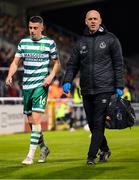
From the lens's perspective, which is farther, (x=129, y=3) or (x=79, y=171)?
Result: (x=129, y=3)

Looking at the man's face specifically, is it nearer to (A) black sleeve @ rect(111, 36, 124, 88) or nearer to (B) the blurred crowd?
(A) black sleeve @ rect(111, 36, 124, 88)

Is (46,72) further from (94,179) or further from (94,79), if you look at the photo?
(94,179)

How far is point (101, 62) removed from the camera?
8.70 m

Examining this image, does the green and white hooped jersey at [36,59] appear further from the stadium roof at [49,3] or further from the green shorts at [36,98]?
the stadium roof at [49,3]

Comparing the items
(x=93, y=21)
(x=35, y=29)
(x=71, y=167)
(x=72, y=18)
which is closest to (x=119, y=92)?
(x=93, y=21)

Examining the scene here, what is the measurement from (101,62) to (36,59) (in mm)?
1108

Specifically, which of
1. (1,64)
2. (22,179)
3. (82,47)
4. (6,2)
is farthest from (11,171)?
(6,2)

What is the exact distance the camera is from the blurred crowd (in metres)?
22.2

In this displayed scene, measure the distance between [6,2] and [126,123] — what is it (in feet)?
93.2

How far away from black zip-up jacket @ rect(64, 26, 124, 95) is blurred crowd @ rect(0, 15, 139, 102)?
500 inches

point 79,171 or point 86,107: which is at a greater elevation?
point 86,107

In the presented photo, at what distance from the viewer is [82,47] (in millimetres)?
8812

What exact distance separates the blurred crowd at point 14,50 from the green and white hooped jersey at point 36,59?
1206 centimetres

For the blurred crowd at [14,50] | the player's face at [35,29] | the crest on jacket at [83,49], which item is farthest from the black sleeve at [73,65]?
the blurred crowd at [14,50]
